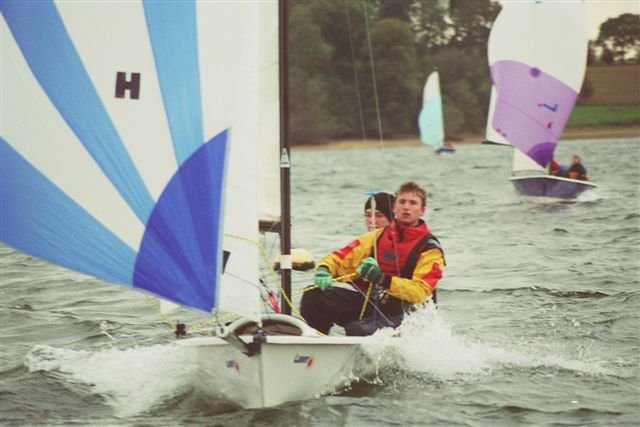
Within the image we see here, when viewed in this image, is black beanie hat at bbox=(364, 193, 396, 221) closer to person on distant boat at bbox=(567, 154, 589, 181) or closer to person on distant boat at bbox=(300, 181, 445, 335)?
person on distant boat at bbox=(300, 181, 445, 335)

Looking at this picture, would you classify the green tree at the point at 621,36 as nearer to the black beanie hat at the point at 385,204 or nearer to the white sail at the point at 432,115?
the white sail at the point at 432,115

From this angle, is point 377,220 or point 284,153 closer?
point 284,153

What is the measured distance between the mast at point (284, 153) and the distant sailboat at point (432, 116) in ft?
118

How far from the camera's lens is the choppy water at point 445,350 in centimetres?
525

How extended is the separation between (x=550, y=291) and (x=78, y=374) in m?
4.21

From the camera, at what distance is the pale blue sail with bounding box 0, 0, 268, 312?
4.52 metres

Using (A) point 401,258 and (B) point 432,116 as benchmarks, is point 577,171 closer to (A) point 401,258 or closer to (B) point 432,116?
(A) point 401,258

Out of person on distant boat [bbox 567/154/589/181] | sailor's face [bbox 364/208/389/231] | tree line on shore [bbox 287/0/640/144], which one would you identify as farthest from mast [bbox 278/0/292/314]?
tree line on shore [bbox 287/0/640/144]

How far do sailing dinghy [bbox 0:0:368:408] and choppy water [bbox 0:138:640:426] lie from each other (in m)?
0.88

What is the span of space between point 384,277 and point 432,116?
37.8m

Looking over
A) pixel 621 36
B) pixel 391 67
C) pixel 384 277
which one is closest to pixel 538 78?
pixel 621 36

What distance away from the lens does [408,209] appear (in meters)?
6.02

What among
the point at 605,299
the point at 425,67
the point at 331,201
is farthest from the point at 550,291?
the point at 425,67

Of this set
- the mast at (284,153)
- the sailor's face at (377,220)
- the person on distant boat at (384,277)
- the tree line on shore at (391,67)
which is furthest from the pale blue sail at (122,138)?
the tree line on shore at (391,67)
